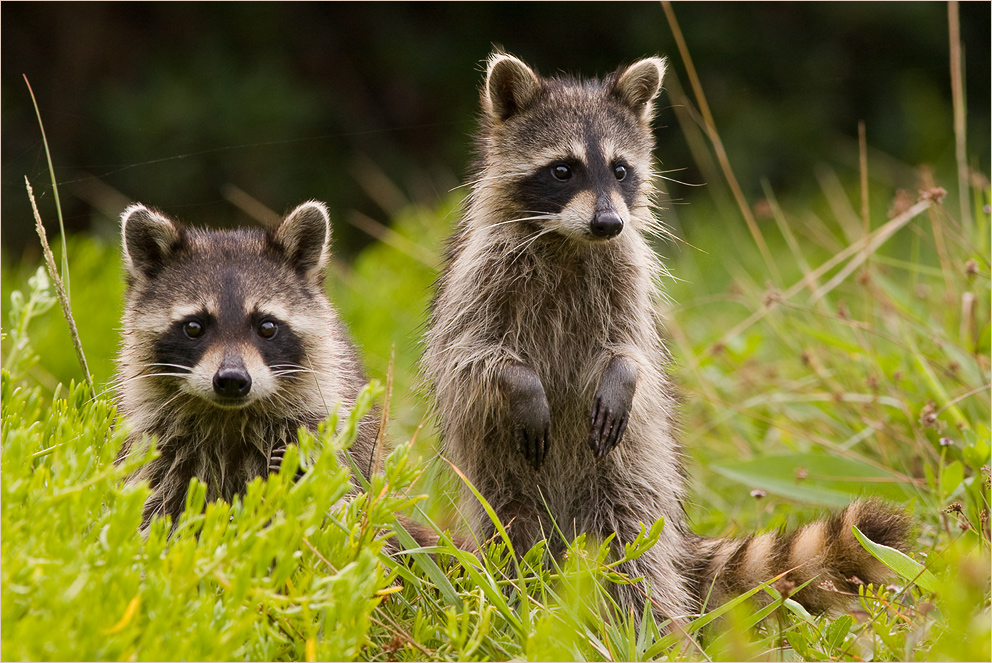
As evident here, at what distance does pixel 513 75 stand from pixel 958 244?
2494 millimetres

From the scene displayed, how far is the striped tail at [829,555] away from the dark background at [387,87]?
611cm

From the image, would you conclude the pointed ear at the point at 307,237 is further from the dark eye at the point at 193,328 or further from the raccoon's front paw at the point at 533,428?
the raccoon's front paw at the point at 533,428

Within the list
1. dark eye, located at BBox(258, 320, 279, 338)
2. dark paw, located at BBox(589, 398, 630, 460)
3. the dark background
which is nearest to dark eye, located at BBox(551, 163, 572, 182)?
dark paw, located at BBox(589, 398, 630, 460)

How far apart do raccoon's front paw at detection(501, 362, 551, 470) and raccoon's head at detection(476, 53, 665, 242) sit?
1.70 feet

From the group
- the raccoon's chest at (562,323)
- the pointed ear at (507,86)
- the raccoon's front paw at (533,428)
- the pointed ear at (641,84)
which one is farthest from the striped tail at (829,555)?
the pointed ear at (507,86)

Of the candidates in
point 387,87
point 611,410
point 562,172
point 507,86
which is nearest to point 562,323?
point 611,410

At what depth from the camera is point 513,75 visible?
150 inches

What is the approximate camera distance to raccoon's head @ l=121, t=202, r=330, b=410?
3217mm

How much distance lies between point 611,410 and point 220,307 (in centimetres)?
135

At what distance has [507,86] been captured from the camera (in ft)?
12.6

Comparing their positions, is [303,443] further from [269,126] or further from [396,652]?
[269,126]

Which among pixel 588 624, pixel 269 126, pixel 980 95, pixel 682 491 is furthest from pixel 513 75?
pixel 980 95

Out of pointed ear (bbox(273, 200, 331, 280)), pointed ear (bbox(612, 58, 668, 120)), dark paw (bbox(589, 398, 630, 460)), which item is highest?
pointed ear (bbox(612, 58, 668, 120))

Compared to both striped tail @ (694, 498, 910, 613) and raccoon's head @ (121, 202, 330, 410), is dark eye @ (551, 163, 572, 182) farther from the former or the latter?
striped tail @ (694, 498, 910, 613)
